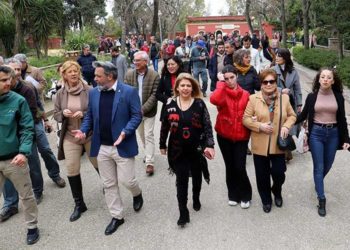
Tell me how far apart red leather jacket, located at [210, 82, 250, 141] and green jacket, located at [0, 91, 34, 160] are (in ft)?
6.26

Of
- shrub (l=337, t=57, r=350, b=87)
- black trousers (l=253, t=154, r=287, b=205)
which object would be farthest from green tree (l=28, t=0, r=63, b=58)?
black trousers (l=253, t=154, r=287, b=205)

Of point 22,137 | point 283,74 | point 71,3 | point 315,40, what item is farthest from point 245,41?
point 71,3

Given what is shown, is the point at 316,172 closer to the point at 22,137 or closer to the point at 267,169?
the point at 267,169

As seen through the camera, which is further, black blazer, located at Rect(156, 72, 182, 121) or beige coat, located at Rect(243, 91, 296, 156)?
black blazer, located at Rect(156, 72, 182, 121)

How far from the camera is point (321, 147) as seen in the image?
434 cm

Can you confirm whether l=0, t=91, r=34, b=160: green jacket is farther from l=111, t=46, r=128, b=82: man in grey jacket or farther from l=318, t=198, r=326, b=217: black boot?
l=111, t=46, r=128, b=82: man in grey jacket

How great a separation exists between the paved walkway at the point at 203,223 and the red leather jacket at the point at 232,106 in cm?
95

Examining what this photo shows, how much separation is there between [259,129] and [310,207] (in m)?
1.21

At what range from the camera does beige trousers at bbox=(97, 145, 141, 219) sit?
4.10m

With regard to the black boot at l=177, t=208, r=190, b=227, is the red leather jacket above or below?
above

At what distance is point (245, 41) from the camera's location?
8.76 m

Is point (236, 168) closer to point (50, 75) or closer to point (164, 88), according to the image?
point (164, 88)

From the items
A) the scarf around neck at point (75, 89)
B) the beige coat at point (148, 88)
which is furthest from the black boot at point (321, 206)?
the scarf around neck at point (75, 89)

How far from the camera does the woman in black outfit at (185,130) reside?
13.2 ft
